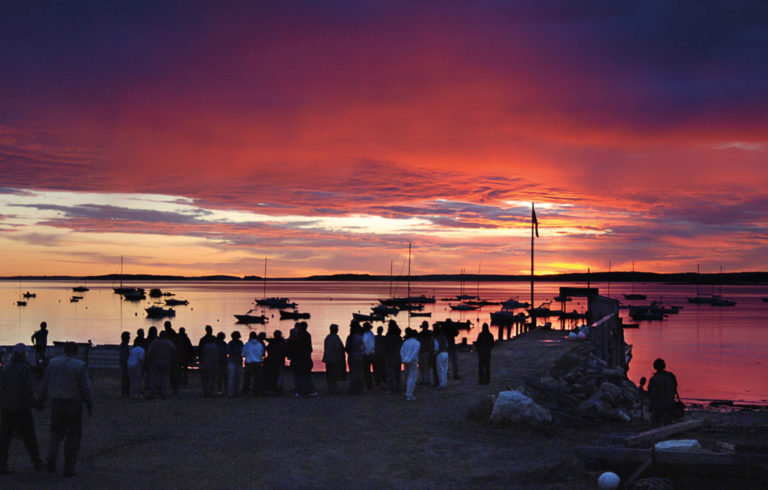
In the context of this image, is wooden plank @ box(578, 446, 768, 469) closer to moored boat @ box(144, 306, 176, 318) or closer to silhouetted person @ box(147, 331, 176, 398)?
silhouetted person @ box(147, 331, 176, 398)

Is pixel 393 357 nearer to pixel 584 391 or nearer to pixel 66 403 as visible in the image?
pixel 584 391

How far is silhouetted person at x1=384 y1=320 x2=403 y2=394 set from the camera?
18328mm

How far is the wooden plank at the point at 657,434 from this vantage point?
11047 mm

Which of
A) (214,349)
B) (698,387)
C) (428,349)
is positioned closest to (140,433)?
(214,349)

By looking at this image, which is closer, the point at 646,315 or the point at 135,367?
the point at 135,367

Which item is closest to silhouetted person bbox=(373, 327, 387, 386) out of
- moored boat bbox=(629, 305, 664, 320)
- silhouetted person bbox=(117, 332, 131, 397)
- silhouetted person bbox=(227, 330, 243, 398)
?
silhouetted person bbox=(227, 330, 243, 398)

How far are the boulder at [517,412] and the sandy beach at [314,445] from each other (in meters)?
0.22

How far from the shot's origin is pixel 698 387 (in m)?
44.7

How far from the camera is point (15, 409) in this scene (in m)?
10.2

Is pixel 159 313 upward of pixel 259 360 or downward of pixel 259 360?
downward

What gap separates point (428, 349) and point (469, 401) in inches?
126

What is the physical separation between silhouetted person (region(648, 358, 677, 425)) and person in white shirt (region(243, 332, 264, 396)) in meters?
10.2

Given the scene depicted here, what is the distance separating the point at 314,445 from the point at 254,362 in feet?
21.0

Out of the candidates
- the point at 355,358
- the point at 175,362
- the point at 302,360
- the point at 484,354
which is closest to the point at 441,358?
the point at 484,354
